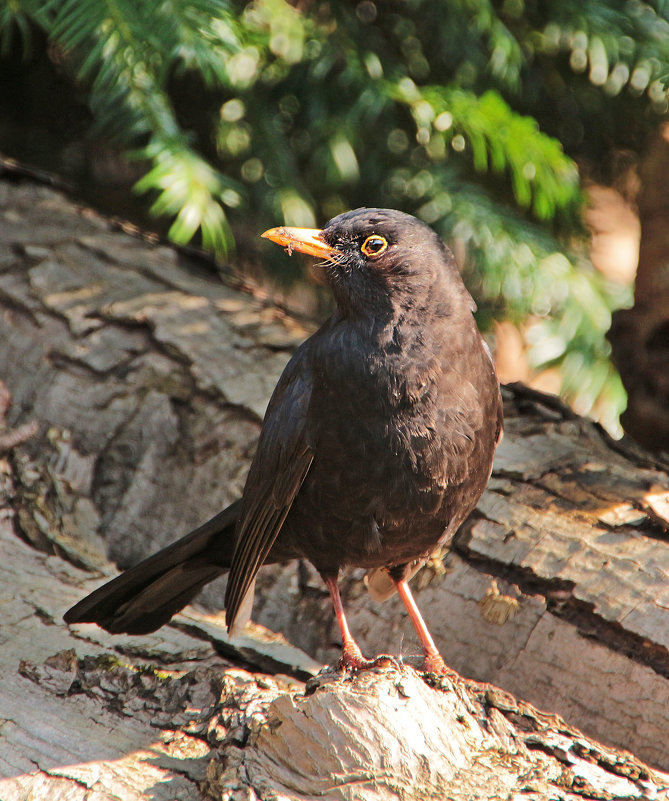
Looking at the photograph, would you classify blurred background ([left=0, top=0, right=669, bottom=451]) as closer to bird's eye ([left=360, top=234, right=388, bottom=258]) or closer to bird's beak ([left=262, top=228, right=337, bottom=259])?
bird's beak ([left=262, top=228, right=337, bottom=259])

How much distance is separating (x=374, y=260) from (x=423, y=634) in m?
1.22

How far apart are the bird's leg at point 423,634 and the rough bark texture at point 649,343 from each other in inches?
51.4

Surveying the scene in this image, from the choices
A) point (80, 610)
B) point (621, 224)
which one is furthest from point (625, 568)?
point (621, 224)

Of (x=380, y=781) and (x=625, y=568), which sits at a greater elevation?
(x=625, y=568)

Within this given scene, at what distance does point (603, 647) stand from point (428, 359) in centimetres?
100

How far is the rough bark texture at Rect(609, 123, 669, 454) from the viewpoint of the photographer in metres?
3.52

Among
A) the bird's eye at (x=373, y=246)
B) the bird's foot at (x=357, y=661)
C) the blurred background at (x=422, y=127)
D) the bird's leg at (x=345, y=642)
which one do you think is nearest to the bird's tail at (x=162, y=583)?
the bird's leg at (x=345, y=642)

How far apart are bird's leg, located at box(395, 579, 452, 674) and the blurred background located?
134 cm

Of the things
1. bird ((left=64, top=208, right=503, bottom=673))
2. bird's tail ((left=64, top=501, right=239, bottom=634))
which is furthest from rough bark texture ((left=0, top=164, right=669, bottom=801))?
bird ((left=64, top=208, right=503, bottom=673))

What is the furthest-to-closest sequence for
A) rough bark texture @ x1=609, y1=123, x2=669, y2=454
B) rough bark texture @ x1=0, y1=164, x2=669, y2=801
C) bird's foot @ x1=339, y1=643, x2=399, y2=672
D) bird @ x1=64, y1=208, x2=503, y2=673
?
1. rough bark texture @ x1=609, y1=123, x2=669, y2=454
2. bird @ x1=64, y1=208, x2=503, y2=673
3. bird's foot @ x1=339, y1=643, x2=399, y2=672
4. rough bark texture @ x1=0, y1=164, x2=669, y2=801

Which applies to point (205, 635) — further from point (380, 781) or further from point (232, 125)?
point (232, 125)

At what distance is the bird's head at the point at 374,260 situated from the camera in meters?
2.79

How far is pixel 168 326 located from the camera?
12.0 ft

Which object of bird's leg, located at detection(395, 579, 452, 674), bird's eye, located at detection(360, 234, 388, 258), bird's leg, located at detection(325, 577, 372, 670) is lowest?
bird's leg, located at detection(325, 577, 372, 670)
